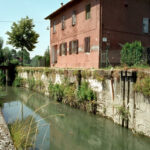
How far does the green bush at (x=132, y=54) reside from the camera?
388 inches

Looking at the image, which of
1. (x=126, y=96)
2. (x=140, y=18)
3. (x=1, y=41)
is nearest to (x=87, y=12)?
(x=140, y=18)

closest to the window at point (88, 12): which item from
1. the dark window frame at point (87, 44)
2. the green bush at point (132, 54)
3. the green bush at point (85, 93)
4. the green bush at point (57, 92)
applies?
the dark window frame at point (87, 44)

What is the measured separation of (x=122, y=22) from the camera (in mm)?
13742

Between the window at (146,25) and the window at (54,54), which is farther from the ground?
the window at (146,25)

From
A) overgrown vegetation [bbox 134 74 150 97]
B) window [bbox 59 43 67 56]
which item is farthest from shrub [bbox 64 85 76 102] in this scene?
window [bbox 59 43 67 56]

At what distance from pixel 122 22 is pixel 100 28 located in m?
2.09

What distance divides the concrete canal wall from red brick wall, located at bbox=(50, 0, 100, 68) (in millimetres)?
3495

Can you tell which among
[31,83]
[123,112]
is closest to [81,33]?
[31,83]

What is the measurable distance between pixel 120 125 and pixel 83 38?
901 cm

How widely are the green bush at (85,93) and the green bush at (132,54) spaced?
8.84 feet

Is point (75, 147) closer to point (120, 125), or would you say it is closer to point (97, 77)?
point (120, 125)

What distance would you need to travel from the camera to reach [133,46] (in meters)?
10.2

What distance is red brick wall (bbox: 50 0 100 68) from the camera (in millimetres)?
13180

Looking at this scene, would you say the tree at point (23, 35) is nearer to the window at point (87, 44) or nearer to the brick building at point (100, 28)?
the brick building at point (100, 28)
